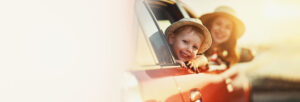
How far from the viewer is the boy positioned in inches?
98.6

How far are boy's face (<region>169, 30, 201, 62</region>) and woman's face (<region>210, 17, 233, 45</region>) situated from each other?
930mm

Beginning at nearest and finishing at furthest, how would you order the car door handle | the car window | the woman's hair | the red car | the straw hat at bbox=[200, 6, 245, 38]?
the red car < the car window < the car door handle < the straw hat at bbox=[200, 6, 245, 38] < the woman's hair

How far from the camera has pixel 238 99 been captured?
4129 mm

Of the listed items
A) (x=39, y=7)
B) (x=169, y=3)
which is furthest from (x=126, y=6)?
(x=169, y=3)

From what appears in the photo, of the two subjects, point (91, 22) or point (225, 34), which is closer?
point (91, 22)

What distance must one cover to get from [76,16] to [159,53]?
802mm

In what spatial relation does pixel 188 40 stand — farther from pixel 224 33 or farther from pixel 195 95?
pixel 224 33

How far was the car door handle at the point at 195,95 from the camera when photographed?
234 cm

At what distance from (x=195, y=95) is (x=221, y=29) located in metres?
1.38

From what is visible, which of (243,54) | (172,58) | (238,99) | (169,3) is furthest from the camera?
(243,54)

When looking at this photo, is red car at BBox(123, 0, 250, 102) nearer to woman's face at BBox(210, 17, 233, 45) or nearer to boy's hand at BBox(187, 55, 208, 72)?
boy's hand at BBox(187, 55, 208, 72)

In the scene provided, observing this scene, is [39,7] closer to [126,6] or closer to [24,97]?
[24,97]

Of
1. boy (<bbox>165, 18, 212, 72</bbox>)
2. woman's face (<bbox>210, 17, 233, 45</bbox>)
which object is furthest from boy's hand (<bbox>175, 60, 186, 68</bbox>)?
woman's face (<bbox>210, 17, 233, 45</bbox>)

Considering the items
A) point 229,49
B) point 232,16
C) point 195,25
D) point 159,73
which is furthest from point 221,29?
point 159,73
